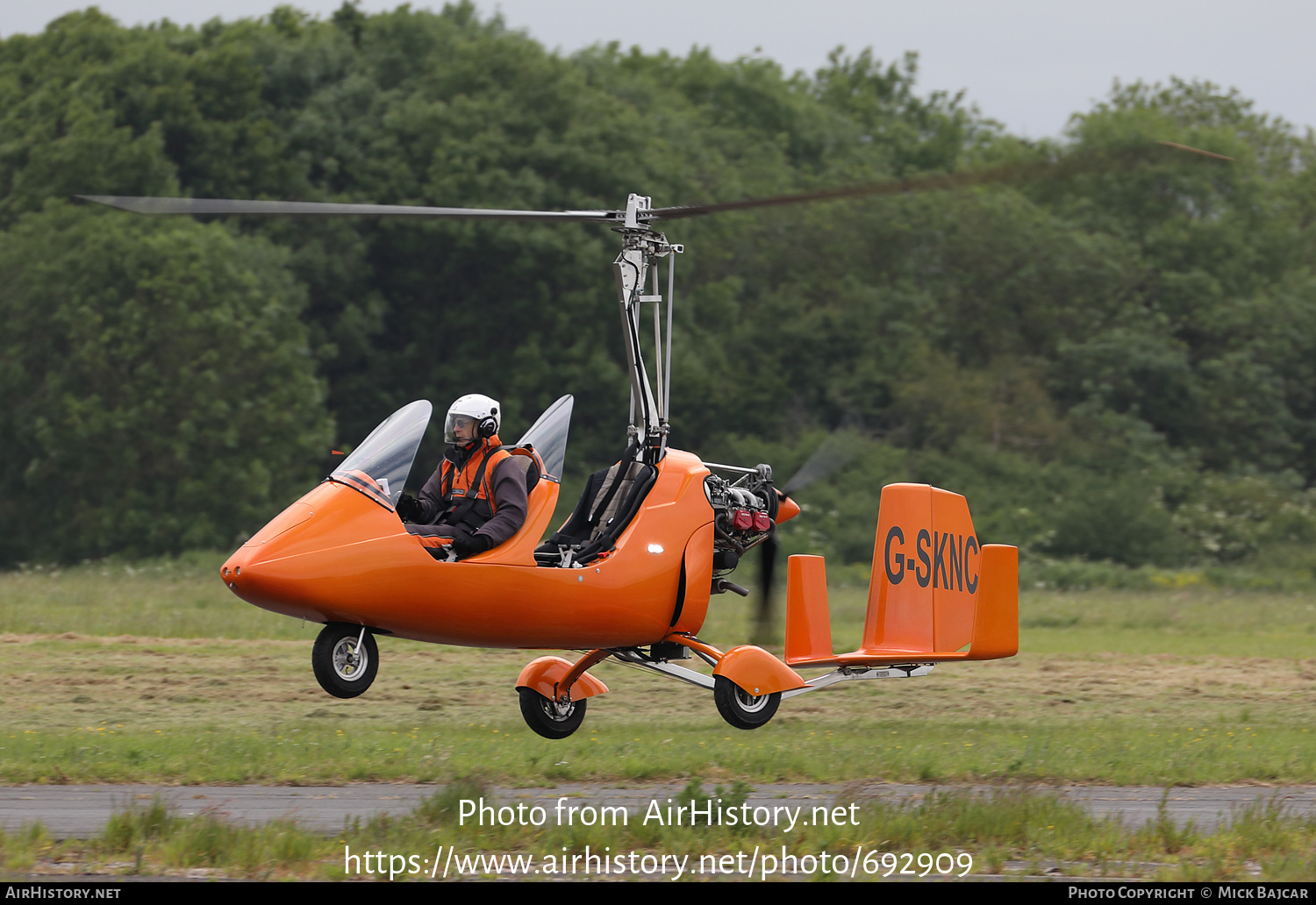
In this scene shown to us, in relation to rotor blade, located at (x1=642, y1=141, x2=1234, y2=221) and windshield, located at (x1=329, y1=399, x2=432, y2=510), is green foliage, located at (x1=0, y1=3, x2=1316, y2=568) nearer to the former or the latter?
windshield, located at (x1=329, y1=399, x2=432, y2=510)

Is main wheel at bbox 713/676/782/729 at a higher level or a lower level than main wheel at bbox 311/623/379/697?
lower

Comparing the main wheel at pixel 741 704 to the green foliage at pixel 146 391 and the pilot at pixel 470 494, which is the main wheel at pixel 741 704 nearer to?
the pilot at pixel 470 494

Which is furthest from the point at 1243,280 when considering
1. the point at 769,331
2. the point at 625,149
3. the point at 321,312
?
the point at 321,312

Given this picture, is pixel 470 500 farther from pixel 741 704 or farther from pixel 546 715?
pixel 741 704

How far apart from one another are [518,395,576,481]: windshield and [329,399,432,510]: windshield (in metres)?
0.99

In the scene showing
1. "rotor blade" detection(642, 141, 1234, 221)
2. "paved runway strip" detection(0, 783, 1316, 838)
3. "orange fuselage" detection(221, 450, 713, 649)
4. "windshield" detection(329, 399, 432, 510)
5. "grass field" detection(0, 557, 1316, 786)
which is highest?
"rotor blade" detection(642, 141, 1234, 221)

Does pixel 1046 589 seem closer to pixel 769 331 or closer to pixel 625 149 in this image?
pixel 769 331

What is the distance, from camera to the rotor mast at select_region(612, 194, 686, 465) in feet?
33.0


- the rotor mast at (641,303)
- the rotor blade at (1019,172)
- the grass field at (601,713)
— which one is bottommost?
the grass field at (601,713)

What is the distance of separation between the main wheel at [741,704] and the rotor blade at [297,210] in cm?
Answer: 342

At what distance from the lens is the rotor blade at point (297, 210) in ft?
25.1

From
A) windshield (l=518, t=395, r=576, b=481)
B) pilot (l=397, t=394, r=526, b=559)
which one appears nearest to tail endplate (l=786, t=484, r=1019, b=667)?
windshield (l=518, t=395, r=576, b=481)

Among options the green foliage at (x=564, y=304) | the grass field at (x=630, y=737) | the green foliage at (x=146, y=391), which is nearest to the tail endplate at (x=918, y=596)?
the grass field at (x=630, y=737)

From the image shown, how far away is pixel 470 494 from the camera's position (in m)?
9.57
